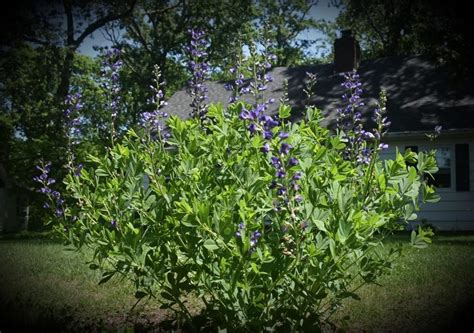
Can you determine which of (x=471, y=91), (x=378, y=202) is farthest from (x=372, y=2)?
(x=378, y=202)

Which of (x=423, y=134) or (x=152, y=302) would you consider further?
(x=423, y=134)

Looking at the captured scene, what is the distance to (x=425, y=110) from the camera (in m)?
16.7

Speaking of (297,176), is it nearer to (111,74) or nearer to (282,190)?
(282,190)

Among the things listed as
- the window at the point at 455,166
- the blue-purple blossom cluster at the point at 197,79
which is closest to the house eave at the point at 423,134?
the window at the point at 455,166

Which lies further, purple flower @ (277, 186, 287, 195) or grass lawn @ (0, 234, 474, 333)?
grass lawn @ (0, 234, 474, 333)

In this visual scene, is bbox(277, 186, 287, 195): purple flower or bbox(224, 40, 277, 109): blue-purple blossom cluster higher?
bbox(224, 40, 277, 109): blue-purple blossom cluster

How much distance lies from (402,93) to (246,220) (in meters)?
16.0

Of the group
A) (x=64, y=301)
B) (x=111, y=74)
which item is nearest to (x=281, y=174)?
(x=111, y=74)

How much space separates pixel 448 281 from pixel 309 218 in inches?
157

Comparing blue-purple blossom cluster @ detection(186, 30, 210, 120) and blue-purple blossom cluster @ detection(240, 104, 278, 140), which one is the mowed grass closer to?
blue-purple blossom cluster @ detection(186, 30, 210, 120)

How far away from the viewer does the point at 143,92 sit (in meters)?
25.0

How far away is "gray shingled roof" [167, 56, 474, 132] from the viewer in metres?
16.2

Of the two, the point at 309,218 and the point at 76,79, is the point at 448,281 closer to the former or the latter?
the point at 309,218

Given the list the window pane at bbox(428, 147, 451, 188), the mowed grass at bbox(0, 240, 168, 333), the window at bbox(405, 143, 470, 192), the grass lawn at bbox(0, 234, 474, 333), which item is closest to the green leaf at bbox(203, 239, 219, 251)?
the grass lawn at bbox(0, 234, 474, 333)
